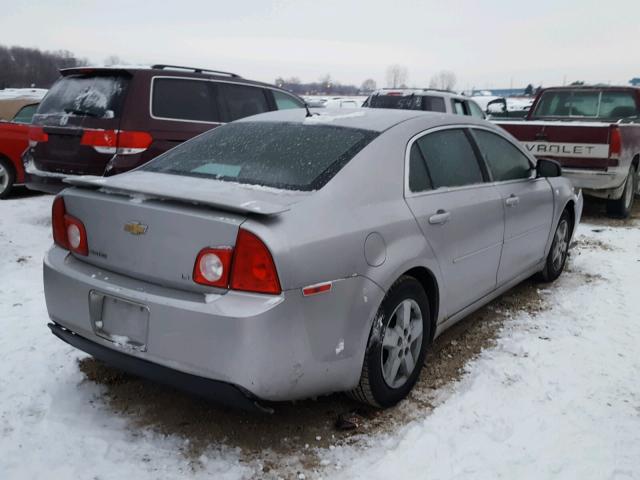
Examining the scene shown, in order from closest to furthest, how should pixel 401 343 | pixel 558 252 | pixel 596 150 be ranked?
pixel 401 343 → pixel 558 252 → pixel 596 150

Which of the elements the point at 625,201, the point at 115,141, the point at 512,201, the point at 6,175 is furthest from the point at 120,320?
the point at 625,201

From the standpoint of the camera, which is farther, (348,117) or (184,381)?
(348,117)

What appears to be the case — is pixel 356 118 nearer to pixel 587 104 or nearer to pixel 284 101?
pixel 284 101

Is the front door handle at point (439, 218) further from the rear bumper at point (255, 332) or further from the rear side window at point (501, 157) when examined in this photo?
the rear side window at point (501, 157)

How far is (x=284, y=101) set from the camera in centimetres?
792

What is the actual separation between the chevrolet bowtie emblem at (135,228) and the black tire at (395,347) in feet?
3.80

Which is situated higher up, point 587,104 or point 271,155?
point 587,104

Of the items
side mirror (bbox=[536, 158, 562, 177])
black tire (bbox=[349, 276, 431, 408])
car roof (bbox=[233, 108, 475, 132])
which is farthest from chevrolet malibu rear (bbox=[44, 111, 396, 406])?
side mirror (bbox=[536, 158, 562, 177])

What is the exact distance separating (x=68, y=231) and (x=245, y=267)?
3.80ft

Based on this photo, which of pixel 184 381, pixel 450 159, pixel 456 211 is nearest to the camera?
pixel 184 381

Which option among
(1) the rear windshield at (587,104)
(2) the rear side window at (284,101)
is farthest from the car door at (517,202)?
(1) the rear windshield at (587,104)

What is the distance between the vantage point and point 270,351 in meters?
2.31

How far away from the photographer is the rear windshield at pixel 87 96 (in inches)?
233

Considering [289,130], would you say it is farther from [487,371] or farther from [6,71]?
[6,71]
